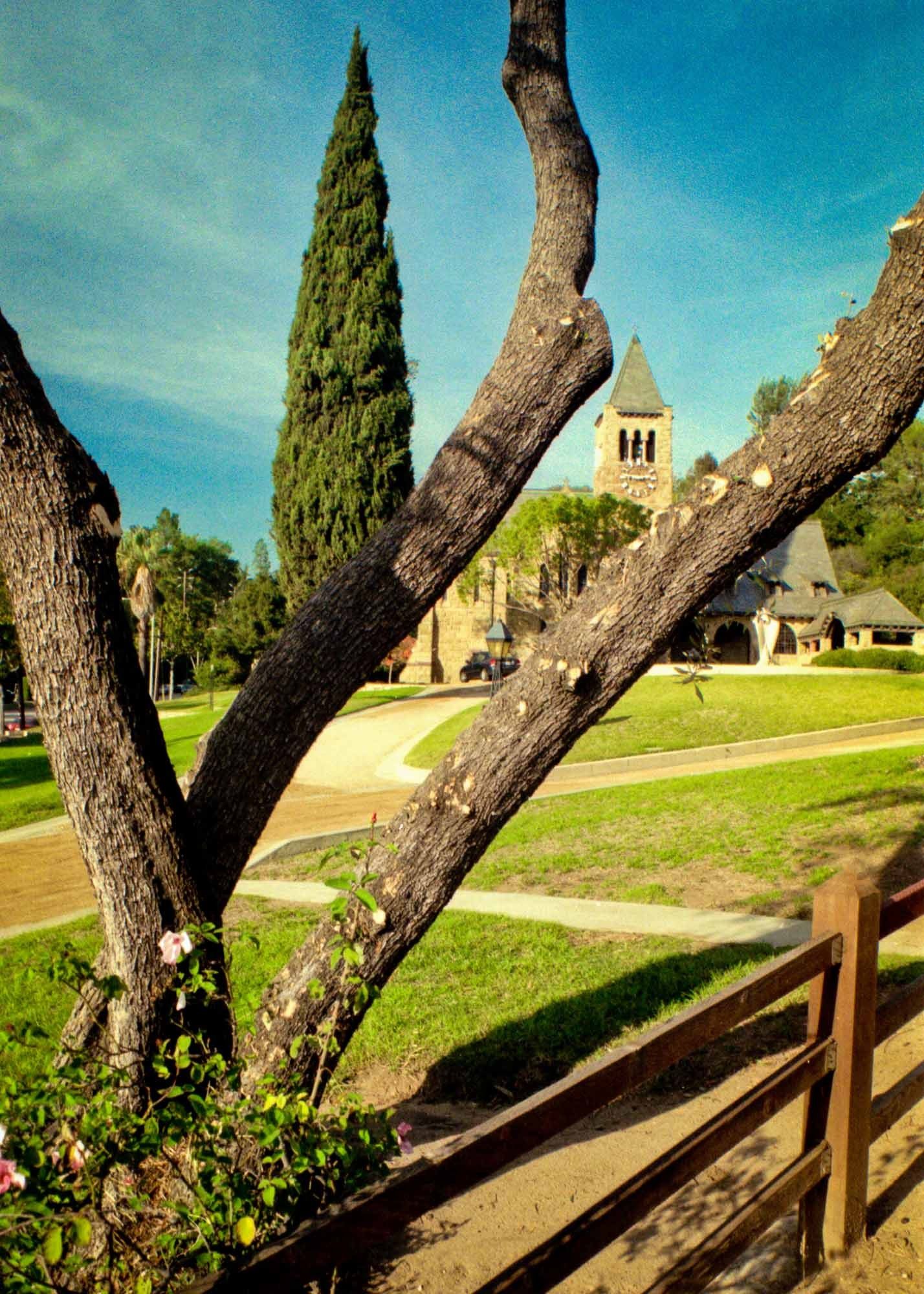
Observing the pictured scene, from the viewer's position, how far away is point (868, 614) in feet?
128

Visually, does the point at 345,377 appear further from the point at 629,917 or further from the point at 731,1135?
the point at 731,1135

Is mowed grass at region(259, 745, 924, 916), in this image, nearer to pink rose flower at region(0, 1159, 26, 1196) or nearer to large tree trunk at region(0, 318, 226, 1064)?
large tree trunk at region(0, 318, 226, 1064)

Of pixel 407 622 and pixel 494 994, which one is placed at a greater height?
pixel 407 622

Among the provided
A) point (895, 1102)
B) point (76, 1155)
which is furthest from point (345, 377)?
point (76, 1155)

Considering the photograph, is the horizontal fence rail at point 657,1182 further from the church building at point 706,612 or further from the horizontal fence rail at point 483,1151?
the church building at point 706,612

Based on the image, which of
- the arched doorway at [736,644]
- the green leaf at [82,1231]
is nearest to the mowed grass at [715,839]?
the green leaf at [82,1231]

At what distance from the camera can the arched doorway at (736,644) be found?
4419 centimetres

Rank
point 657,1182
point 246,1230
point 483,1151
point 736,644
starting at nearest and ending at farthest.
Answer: point 246,1230
point 483,1151
point 657,1182
point 736,644

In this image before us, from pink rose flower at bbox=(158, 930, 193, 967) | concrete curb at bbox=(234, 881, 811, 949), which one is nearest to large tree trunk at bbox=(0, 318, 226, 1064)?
pink rose flower at bbox=(158, 930, 193, 967)

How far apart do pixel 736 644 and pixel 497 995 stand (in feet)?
135

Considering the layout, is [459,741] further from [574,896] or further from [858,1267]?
[574,896]

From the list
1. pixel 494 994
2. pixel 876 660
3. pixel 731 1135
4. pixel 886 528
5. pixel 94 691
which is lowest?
pixel 494 994

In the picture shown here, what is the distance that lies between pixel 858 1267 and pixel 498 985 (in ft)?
10.4

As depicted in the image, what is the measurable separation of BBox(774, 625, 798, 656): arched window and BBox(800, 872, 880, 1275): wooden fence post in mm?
42632
